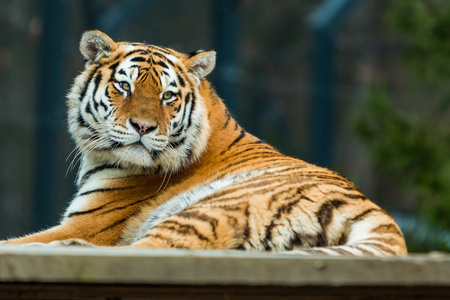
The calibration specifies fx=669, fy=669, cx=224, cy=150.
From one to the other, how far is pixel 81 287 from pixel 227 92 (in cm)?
342

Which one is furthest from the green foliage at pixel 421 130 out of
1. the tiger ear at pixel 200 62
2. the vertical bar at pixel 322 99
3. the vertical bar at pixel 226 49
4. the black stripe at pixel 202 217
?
the black stripe at pixel 202 217

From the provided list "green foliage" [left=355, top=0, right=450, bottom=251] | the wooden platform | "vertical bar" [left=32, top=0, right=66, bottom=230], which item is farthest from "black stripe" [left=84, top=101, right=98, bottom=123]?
"green foliage" [left=355, top=0, right=450, bottom=251]

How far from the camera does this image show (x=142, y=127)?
8.31 ft

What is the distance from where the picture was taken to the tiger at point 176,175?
6.48ft

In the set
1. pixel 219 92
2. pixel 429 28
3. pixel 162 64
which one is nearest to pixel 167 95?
pixel 162 64

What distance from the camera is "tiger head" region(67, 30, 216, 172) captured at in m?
2.57

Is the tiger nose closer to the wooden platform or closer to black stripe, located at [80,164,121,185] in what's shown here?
black stripe, located at [80,164,121,185]

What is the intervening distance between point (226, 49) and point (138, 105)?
227cm

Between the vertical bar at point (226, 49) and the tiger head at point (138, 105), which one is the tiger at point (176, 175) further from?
the vertical bar at point (226, 49)

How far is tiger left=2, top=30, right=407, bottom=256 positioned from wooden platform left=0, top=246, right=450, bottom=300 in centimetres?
48

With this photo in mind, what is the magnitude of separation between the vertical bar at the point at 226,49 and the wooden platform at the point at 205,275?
3.27m

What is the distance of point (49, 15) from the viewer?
462cm

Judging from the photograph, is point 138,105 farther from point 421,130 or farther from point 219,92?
point 421,130

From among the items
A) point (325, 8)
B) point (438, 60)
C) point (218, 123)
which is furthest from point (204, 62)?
point (325, 8)
